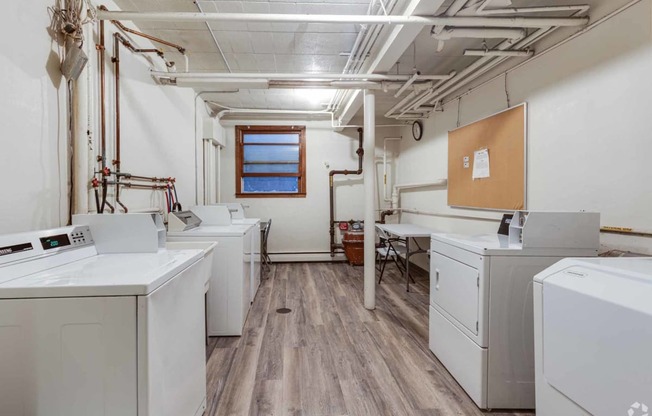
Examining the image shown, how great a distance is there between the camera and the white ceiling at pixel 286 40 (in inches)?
86.0

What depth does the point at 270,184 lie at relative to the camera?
5.20 metres

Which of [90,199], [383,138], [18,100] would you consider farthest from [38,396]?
[383,138]

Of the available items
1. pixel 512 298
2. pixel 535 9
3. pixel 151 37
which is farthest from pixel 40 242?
pixel 535 9

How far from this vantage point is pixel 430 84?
3.17m

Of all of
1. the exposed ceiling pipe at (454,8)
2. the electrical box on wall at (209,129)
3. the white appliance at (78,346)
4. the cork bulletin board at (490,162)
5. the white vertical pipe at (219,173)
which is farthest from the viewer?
the white vertical pipe at (219,173)

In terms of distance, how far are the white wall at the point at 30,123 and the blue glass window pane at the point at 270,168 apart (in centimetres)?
348

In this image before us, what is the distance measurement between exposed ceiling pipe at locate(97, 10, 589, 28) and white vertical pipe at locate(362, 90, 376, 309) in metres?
1.18

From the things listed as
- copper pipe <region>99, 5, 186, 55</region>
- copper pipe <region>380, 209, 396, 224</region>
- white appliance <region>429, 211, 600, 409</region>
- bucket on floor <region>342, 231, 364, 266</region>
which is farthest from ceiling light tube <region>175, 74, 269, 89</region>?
copper pipe <region>380, 209, 396, 224</region>

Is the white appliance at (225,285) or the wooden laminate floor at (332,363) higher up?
the white appliance at (225,285)

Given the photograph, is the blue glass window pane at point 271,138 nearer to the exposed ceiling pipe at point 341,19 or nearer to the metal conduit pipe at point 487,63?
the metal conduit pipe at point 487,63

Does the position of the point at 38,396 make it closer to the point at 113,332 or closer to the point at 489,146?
the point at 113,332

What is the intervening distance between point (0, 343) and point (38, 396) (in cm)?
21

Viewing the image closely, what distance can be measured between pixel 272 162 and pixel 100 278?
4.26 metres

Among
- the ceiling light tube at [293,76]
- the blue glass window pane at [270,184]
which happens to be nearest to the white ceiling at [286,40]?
the ceiling light tube at [293,76]
